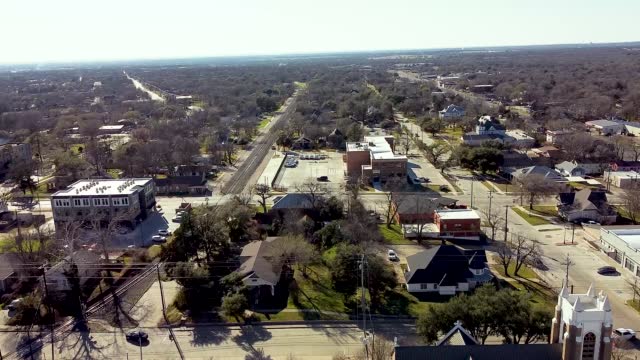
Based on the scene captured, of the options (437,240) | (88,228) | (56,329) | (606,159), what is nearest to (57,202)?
(88,228)

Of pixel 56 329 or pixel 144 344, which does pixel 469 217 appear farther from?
pixel 56 329

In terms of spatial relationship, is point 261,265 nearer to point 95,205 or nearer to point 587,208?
point 95,205

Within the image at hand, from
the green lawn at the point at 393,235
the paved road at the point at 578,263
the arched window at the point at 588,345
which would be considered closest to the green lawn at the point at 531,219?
the paved road at the point at 578,263

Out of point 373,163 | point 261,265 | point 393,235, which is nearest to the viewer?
point 261,265

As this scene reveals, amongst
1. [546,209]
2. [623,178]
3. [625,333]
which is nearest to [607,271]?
[625,333]

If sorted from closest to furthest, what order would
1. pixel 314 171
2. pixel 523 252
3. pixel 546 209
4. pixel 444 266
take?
pixel 444 266 < pixel 523 252 < pixel 546 209 < pixel 314 171

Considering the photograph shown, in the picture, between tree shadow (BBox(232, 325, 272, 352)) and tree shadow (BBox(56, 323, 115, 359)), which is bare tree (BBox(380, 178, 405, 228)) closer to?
tree shadow (BBox(232, 325, 272, 352))
